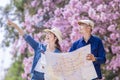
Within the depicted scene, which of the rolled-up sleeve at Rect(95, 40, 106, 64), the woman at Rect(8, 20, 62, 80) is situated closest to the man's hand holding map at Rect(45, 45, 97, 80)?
the rolled-up sleeve at Rect(95, 40, 106, 64)

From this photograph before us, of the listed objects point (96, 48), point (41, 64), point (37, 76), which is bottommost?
point (37, 76)

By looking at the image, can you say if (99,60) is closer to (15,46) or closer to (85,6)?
(85,6)

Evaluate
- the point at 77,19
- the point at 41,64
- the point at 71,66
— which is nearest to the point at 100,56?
the point at 71,66

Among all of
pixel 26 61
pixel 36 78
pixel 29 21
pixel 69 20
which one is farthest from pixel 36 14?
pixel 36 78

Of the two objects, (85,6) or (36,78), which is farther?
(85,6)

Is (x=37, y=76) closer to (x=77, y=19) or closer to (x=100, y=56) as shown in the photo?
(x=100, y=56)

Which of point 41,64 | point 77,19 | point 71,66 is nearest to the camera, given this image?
point 71,66

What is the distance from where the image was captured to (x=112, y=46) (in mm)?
9164

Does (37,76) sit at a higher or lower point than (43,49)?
lower

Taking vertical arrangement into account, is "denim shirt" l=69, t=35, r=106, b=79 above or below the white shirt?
above

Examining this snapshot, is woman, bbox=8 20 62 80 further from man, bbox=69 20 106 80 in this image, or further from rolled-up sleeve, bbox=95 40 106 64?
rolled-up sleeve, bbox=95 40 106 64

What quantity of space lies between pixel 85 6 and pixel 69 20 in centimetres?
39

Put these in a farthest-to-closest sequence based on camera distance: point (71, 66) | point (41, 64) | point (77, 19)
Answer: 1. point (77, 19)
2. point (41, 64)
3. point (71, 66)

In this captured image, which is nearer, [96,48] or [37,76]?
[96,48]
